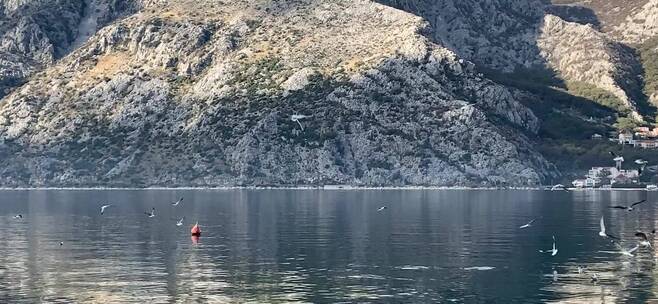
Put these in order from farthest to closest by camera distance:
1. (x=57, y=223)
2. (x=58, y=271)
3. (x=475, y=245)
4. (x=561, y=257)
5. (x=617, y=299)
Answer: (x=57, y=223), (x=475, y=245), (x=561, y=257), (x=58, y=271), (x=617, y=299)

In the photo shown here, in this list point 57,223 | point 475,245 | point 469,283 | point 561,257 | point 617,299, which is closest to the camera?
point 617,299

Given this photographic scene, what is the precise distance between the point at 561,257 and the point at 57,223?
8912cm

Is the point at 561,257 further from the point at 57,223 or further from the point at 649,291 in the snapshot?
the point at 57,223

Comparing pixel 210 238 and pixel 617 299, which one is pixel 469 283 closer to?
pixel 617 299

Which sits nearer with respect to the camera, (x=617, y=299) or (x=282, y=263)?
(x=617, y=299)

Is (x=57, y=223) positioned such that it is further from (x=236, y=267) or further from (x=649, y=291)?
(x=649, y=291)

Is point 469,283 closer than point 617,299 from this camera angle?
No

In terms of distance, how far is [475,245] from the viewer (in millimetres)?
150750

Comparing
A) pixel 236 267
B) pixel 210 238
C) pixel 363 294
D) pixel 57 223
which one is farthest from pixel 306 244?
pixel 57 223

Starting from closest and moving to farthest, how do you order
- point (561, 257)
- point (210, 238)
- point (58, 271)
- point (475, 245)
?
point (58, 271), point (561, 257), point (475, 245), point (210, 238)

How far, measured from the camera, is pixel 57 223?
650 ft

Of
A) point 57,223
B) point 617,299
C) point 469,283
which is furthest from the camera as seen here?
point 57,223

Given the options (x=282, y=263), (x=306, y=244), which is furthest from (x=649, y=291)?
(x=306, y=244)

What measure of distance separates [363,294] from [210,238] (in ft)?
196
